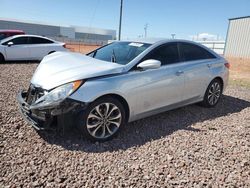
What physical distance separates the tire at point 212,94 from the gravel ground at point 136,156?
733 millimetres

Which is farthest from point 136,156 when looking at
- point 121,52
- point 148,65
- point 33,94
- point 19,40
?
point 19,40

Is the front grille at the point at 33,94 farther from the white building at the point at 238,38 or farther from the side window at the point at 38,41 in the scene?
the white building at the point at 238,38

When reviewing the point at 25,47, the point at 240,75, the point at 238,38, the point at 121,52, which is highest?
the point at 238,38

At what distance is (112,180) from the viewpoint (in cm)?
245

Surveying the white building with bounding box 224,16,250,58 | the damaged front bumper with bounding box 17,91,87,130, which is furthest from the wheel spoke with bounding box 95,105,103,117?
the white building with bounding box 224,16,250,58

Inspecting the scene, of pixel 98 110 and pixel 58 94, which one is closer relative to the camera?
pixel 58 94

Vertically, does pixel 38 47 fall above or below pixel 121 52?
below

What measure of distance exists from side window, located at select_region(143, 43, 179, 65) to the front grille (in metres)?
1.69

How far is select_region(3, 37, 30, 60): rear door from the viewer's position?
408 inches

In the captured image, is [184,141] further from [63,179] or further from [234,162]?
[63,179]

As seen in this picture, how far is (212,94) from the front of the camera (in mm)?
4941

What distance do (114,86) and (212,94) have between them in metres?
2.74

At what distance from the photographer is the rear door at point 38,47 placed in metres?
10.9

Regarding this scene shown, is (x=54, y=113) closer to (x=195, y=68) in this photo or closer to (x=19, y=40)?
(x=195, y=68)
